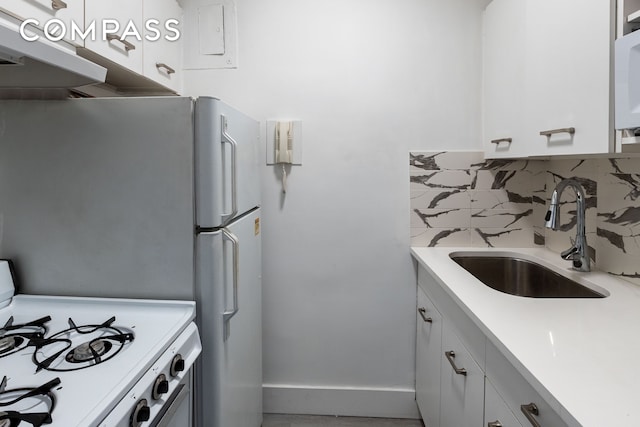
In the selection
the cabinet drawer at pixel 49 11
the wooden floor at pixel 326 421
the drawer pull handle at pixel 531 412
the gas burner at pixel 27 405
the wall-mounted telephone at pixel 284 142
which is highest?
the cabinet drawer at pixel 49 11

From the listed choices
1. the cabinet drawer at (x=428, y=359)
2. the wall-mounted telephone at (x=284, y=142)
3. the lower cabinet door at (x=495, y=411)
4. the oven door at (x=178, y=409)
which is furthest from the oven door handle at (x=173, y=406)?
the wall-mounted telephone at (x=284, y=142)

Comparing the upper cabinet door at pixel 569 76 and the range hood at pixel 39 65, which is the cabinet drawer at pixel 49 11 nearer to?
the range hood at pixel 39 65

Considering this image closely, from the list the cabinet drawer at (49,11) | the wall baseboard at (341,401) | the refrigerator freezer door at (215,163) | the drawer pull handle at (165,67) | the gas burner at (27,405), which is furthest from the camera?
the wall baseboard at (341,401)

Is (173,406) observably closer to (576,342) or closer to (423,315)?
(576,342)

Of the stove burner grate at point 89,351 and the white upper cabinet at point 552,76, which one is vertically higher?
the white upper cabinet at point 552,76

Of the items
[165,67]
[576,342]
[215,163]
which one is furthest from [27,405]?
[165,67]

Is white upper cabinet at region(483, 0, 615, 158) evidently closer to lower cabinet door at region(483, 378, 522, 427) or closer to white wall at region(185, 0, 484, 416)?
white wall at region(185, 0, 484, 416)

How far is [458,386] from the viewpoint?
4.50ft

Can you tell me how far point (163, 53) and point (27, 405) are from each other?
1603 millimetres

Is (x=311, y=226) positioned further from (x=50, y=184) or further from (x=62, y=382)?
(x=62, y=382)

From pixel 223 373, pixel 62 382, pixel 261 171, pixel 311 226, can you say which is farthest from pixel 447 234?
pixel 62 382

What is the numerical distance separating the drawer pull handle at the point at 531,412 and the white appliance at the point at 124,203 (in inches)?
36.1

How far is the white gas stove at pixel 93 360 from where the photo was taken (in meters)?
0.76

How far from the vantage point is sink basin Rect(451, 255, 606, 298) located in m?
1.66
